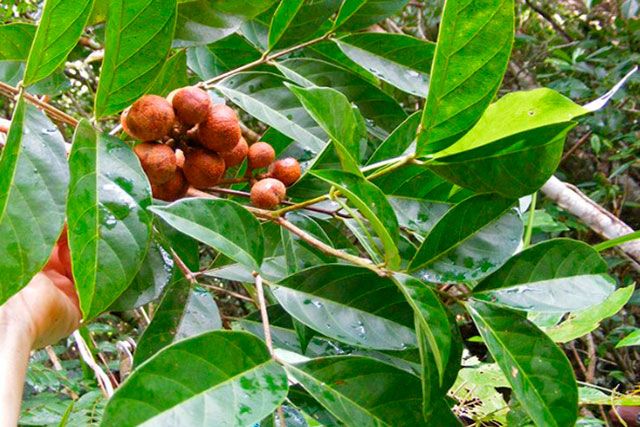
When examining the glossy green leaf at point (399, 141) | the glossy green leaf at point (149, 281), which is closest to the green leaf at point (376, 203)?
the glossy green leaf at point (399, 141)

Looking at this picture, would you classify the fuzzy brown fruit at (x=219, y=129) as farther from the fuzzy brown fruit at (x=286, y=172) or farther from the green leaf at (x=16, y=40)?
the green leaf at (x=16, y=40)

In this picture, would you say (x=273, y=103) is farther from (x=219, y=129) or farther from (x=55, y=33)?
(x=55, y=33)

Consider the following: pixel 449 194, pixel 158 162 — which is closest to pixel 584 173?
pixel 449 194

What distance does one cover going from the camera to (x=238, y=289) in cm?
234

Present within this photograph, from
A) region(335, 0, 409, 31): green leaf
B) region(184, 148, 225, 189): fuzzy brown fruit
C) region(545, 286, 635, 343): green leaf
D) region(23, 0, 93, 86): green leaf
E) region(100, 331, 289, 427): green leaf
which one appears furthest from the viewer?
region(545, 286, 635, 343): green leaf

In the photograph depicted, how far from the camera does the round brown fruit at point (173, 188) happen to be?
1.77 feet

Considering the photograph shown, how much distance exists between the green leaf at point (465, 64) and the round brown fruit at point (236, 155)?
0.19m

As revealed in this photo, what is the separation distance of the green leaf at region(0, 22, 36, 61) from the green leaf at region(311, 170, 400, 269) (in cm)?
35

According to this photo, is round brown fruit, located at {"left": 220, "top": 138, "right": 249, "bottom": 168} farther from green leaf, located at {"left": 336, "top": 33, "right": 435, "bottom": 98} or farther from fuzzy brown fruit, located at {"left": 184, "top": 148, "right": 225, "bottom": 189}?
green leaf, located at {"left": 336, "top": 33, "right": 435, "bottom": 98}

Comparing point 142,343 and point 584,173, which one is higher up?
point 142,343

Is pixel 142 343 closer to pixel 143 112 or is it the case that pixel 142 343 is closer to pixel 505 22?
pixel 143 112

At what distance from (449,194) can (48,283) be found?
459 mm

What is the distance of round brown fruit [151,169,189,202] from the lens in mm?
540

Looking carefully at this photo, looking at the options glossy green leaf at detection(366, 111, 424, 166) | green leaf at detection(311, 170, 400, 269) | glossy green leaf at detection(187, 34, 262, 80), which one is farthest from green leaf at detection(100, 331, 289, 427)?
glossy green leaf at detection(187, 34, 262, 80)
